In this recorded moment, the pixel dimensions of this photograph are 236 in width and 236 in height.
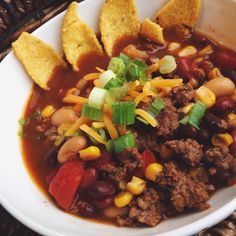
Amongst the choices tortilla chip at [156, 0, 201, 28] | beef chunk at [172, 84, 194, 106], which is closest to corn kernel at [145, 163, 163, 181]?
beef chunk at [172, 84, 194, 106]

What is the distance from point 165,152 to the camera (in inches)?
116

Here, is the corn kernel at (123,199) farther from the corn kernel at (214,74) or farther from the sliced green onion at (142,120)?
the corn kernel at (214,74)

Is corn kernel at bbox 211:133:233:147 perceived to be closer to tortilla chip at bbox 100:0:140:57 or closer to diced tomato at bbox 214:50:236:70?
diced tomato at bbox 214:50:236:70

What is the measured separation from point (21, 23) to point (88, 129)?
1445mm

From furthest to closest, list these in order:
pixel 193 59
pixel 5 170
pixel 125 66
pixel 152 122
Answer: pixel 193 59 < pixel 125 66 < pixel 5 170 < pixel 152 122

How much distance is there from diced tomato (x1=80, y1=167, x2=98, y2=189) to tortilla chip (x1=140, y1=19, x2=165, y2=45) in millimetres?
1344

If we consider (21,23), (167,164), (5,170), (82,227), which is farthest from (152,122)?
(21,23)

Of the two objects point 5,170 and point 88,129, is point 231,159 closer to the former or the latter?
point 88,129

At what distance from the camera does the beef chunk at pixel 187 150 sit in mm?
2797

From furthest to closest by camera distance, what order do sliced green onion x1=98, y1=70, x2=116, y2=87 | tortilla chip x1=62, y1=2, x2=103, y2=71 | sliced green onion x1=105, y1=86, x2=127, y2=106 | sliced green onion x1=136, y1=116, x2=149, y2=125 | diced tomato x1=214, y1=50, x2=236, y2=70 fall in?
tortilla chip x1=62, y1=2, x2=103, y2=71, diced tomato x1=214, y1=50, x2=236, y2=70, sliced green onion x1=98, y1=70, x2=116, y2=87, sliced green onion x1=105, y1=86, x2=127, y2=106, sliced green onion x1=136, y1=116, x2=149, y2=125

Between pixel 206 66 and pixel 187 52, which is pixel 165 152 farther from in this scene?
pixel 187 52

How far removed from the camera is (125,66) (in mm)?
3400

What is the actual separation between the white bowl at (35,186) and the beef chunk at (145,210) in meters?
0.05

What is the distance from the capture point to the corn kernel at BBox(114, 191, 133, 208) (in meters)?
2.82
